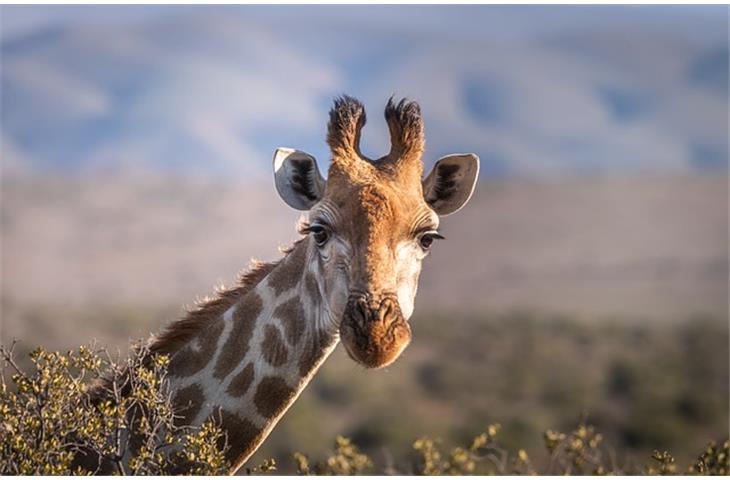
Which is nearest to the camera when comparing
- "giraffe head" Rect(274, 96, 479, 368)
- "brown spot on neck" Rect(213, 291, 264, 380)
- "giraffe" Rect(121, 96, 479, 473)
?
"giraffe head" Rect(274, 96, 479, 368)

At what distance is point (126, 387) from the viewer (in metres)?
7.79

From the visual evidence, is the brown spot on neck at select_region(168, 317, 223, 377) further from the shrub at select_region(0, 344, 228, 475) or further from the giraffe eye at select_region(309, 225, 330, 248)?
the giraffe eye at select_region(309, 225, 330, 248)

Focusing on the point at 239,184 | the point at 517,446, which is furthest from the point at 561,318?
the point at 239,184

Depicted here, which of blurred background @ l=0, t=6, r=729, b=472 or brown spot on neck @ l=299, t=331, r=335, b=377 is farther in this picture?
blurred background @ l=0, t=6, r=729, b=472

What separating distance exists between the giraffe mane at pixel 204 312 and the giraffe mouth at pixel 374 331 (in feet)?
4.76

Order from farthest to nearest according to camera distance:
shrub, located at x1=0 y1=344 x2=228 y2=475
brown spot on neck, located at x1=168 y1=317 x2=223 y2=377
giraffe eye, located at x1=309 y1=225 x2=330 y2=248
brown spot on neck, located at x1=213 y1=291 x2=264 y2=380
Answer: brown spot on neck, located at x1=168 y1=317 x2=223 y2=377, brown spot on neck, located at x1=213 y1=291 x2=264 y2=380, giraffe eye, located at x1=309 y1=225 x2=330 y2=248, shrub, located at x1=0 y1=344 x2=228 y2=475

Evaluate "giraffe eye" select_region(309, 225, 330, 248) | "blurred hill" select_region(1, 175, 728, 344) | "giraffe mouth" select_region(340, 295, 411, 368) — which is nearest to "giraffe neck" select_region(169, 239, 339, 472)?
"giraffe eye" select_region(309, 225, 330, 248)

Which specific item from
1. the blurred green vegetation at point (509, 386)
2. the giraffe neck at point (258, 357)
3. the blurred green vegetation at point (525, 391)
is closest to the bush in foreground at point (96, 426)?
the giraffe neck at point (258, 357)

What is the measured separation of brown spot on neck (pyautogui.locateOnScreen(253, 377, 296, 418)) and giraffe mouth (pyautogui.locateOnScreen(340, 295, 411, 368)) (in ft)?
3.16

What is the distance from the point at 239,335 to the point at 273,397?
22.6 inches

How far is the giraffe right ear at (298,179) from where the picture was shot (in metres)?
7.60

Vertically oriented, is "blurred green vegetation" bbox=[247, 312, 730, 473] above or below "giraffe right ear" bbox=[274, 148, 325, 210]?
below

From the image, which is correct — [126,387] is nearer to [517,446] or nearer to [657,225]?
[517,446]

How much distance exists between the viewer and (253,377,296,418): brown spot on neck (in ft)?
24.5
